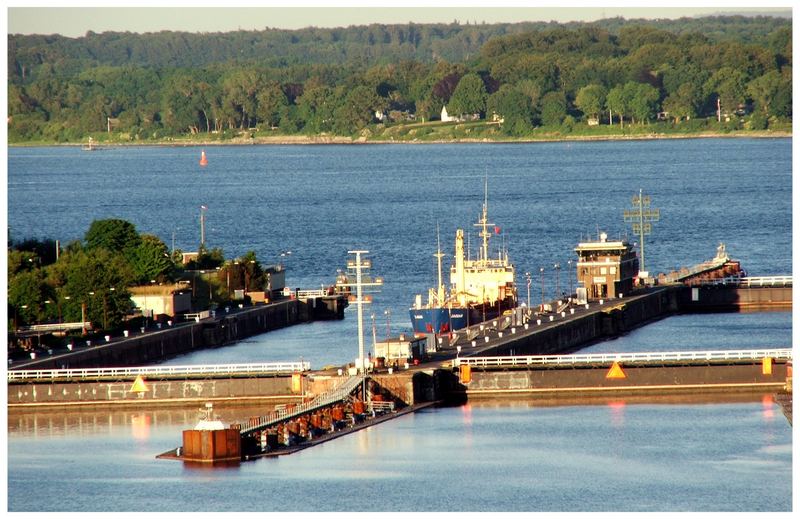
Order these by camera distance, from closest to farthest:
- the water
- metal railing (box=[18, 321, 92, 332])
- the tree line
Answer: metal railing (box=[18, 321, 92, 332]) → the tree line → the water

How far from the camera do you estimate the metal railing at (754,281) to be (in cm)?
9575

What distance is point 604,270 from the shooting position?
91438 millimetres

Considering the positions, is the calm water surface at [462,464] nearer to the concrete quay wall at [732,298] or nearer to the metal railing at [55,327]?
the metal railing at [55,327]

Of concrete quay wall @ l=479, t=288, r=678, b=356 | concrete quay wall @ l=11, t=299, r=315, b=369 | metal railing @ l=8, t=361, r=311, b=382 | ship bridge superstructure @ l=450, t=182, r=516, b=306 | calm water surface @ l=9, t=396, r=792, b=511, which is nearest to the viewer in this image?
calm water surface @ l=9, t=396, r=792, b=511

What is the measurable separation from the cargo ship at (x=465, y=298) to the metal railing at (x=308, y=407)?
18166 mm

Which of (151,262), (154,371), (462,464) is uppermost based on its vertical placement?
(151,262)

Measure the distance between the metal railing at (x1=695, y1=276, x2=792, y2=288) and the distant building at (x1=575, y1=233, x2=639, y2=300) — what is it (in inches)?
219

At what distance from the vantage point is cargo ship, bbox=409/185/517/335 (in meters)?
82.4

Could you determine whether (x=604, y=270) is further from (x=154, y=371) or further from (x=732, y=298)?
(x=154, y=371)

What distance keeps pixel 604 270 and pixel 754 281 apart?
841cm

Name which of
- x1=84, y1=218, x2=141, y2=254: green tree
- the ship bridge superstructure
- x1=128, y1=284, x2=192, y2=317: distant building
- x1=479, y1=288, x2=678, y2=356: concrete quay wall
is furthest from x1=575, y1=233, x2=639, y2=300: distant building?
x1=84, y1=218, x2=141, y2=254: green tree

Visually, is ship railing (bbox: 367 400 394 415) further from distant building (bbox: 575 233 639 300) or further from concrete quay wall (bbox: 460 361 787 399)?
distant building (bbox: 575 233 639 300)

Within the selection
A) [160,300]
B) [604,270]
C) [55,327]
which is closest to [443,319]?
[160,300]

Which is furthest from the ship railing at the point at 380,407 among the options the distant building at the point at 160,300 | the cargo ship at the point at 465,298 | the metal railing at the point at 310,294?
the metal railing at the point at 310,294
